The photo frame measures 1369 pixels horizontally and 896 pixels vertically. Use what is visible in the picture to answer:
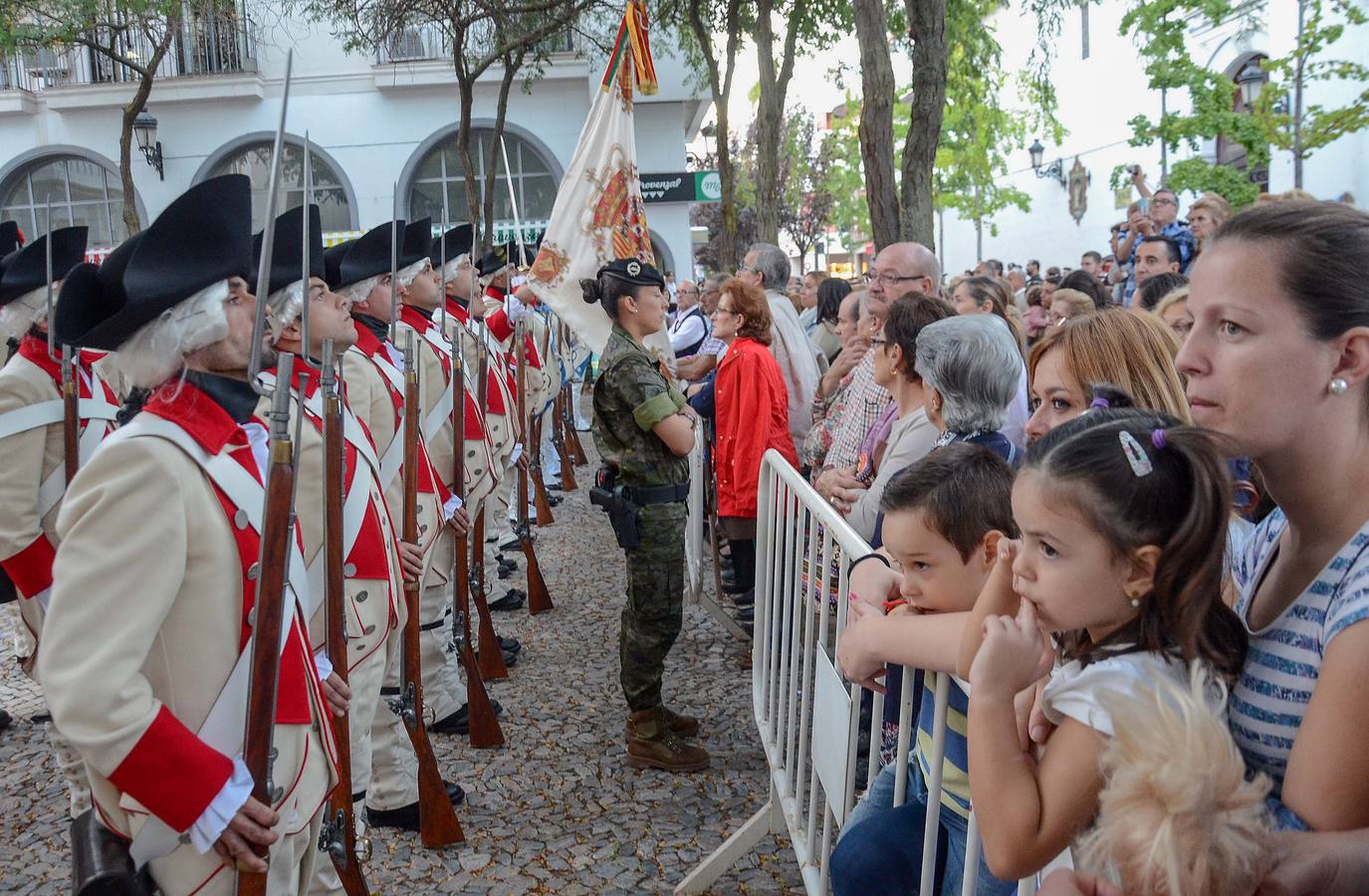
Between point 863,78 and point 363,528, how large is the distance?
5405mm

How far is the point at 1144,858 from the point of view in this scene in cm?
131

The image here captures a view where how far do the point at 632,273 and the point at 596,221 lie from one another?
937 millimetres

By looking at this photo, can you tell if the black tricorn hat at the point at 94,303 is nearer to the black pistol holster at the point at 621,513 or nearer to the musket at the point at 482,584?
the black pistol holster at the point at 621,513

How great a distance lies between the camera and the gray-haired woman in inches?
130

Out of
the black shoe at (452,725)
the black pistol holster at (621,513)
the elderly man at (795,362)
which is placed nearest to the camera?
the black pistol holster at (621,513)

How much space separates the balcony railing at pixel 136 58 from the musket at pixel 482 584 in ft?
63.1

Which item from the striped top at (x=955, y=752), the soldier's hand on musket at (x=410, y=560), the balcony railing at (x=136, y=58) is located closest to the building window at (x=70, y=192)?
the balcony railing at (x=136, y=58)

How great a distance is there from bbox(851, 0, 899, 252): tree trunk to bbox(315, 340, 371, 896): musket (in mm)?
5135

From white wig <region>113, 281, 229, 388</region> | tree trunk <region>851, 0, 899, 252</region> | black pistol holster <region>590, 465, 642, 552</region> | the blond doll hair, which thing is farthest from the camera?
tree trunk <region>851, 0, 899, 252</region>

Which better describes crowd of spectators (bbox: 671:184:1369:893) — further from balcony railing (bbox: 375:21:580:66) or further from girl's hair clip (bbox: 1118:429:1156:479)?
balcony railing (bbox: 375:21:580:66)

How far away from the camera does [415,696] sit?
4.04 m

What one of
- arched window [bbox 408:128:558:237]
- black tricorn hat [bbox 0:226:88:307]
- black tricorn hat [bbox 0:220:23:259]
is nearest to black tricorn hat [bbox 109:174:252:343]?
black tricorn hat [bbox 0:226:88:307]

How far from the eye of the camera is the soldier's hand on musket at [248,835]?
2311 mm

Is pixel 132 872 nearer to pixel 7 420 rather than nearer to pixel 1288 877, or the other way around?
pixel 1288 877
